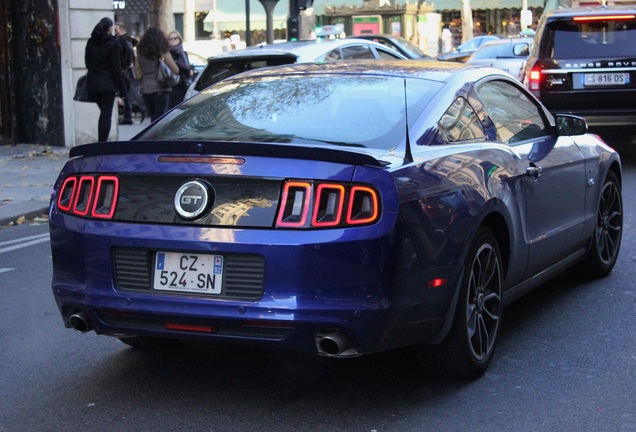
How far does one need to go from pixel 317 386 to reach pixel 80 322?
1.10 meters

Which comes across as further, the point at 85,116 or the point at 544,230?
the point at 85,116

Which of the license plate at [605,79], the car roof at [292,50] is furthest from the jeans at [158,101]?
the license plate at [605,79]

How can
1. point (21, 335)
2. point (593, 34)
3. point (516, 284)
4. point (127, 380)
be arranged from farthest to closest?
1. point (593, 34)
2. point (21, 335)
3. point (516, 284)
4. point (127, 380)

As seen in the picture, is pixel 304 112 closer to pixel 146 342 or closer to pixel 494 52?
pixel 146 342

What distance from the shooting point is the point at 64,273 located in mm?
5043

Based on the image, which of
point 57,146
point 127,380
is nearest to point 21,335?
point 127,380

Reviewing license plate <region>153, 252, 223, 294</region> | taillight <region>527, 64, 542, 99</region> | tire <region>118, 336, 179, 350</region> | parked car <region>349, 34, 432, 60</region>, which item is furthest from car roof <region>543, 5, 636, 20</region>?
license plate <region>153, 252, 223, 294</region>

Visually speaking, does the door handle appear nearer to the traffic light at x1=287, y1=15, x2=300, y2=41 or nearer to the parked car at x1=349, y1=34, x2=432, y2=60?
the parked car at x1=349, y1=34, x2=432, y2=60

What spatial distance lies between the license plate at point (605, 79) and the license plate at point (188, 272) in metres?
9.74

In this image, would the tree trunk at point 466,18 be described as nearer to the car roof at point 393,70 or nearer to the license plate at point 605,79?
the license plate at point 605,79

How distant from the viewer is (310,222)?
14.9 feet

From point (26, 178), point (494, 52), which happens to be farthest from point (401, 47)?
point (26, 178)

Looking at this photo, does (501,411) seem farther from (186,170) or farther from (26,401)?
(26,401)

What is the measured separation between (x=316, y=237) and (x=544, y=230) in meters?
2.08
